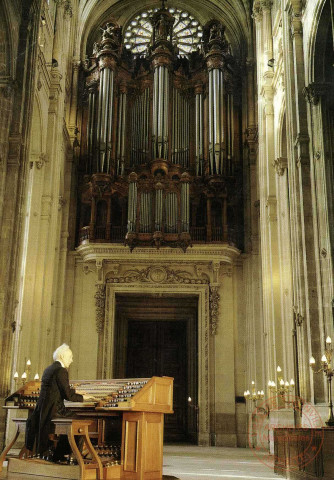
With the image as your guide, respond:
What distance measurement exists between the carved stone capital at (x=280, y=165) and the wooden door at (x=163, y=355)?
26.5 ft

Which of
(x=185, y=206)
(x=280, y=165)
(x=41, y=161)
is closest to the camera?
(x=280, y=165)

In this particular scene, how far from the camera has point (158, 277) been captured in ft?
64.0

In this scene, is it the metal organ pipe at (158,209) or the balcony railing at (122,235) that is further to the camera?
the balcony railing at (122,235)

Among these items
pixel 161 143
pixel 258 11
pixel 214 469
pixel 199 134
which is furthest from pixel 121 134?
pixel 214 469

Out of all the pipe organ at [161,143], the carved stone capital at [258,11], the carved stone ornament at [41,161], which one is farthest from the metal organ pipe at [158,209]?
the carved stone capital at [258,11]

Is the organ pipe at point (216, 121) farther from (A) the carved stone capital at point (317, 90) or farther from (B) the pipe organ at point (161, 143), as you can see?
(A) the carved stone capital at point (317, 90)

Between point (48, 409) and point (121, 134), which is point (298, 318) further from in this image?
point (121, 134)

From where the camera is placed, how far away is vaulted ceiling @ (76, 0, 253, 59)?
2219 cm

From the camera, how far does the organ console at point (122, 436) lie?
21.0 ft

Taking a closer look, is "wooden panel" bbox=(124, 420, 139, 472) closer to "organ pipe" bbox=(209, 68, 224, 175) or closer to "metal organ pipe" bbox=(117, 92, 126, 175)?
"organ pipe" bbox=(209, 68, 224, 175)

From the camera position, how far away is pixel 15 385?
14.5m

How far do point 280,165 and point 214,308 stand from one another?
5494 mm

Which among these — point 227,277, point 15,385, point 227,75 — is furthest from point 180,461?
point 227,75

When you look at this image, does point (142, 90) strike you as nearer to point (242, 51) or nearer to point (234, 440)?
point (242, 51)
